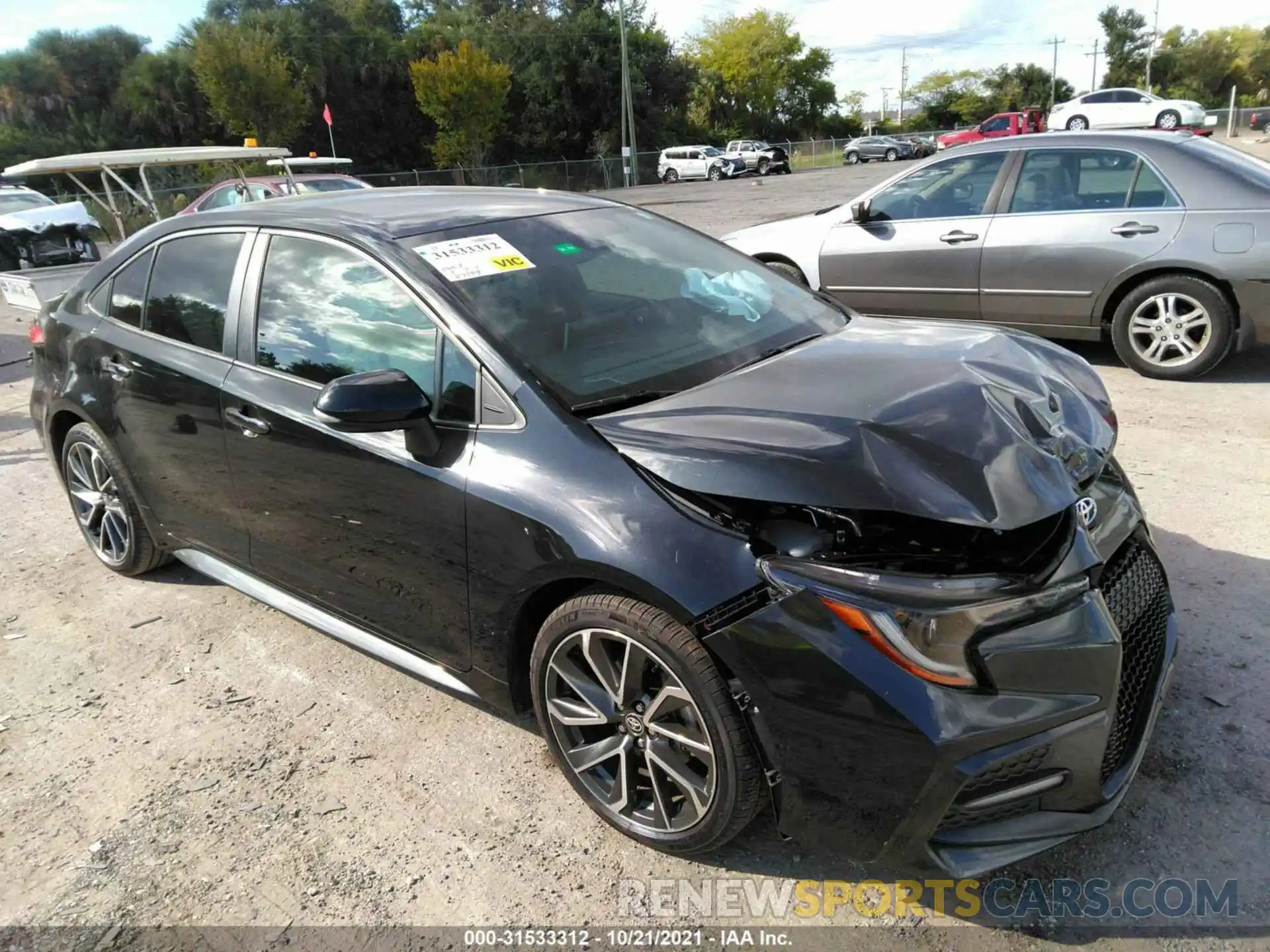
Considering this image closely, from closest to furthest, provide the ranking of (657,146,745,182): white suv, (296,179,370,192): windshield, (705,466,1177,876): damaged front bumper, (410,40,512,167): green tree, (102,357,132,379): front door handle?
(705,466,1177,876): damaged front bumper → (102,357,132,379): front door handle → (296,179,370,192): windshield → (410,40,512,167): green tree → (657,146,745,182): white suv

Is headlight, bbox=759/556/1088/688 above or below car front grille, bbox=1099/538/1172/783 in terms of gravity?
above

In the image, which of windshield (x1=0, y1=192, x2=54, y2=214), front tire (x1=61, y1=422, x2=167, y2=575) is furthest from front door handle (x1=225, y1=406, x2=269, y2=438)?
windshield (x1=0, y1=192, x2=54, y2=214)

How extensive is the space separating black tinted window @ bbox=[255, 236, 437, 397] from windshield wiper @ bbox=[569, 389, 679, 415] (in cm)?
49

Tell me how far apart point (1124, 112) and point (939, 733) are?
36.8 m

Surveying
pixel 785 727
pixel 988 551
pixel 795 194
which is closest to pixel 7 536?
pixel 785 727

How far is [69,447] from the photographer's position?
13.9ft

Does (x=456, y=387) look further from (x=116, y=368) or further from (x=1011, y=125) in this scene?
(x=1011, y=125)

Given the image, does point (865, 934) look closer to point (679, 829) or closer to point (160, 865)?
point (679, 829)

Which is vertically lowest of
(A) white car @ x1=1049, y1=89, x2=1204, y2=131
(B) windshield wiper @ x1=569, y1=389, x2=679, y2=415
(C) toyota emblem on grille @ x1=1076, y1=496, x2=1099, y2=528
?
(C) toyota emblem on grille @ x1=1076, y1=496, x2=1099, y2=528

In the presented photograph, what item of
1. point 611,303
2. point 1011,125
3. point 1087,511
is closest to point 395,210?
point 611,303

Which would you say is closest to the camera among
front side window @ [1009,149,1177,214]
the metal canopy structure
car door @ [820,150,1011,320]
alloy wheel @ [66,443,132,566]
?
alloy wheel @ [66,443,132,566]

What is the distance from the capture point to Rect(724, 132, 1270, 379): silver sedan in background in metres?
5.62

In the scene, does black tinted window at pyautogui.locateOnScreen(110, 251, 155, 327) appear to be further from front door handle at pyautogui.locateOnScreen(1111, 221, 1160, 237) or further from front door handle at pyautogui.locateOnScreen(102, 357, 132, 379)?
front door handle at pyautogui.locateOnScreen(1111, 221, 1160, 237)

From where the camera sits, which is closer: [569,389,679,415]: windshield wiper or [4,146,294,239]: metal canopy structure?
[569,389,679,415]: windshield wiper
